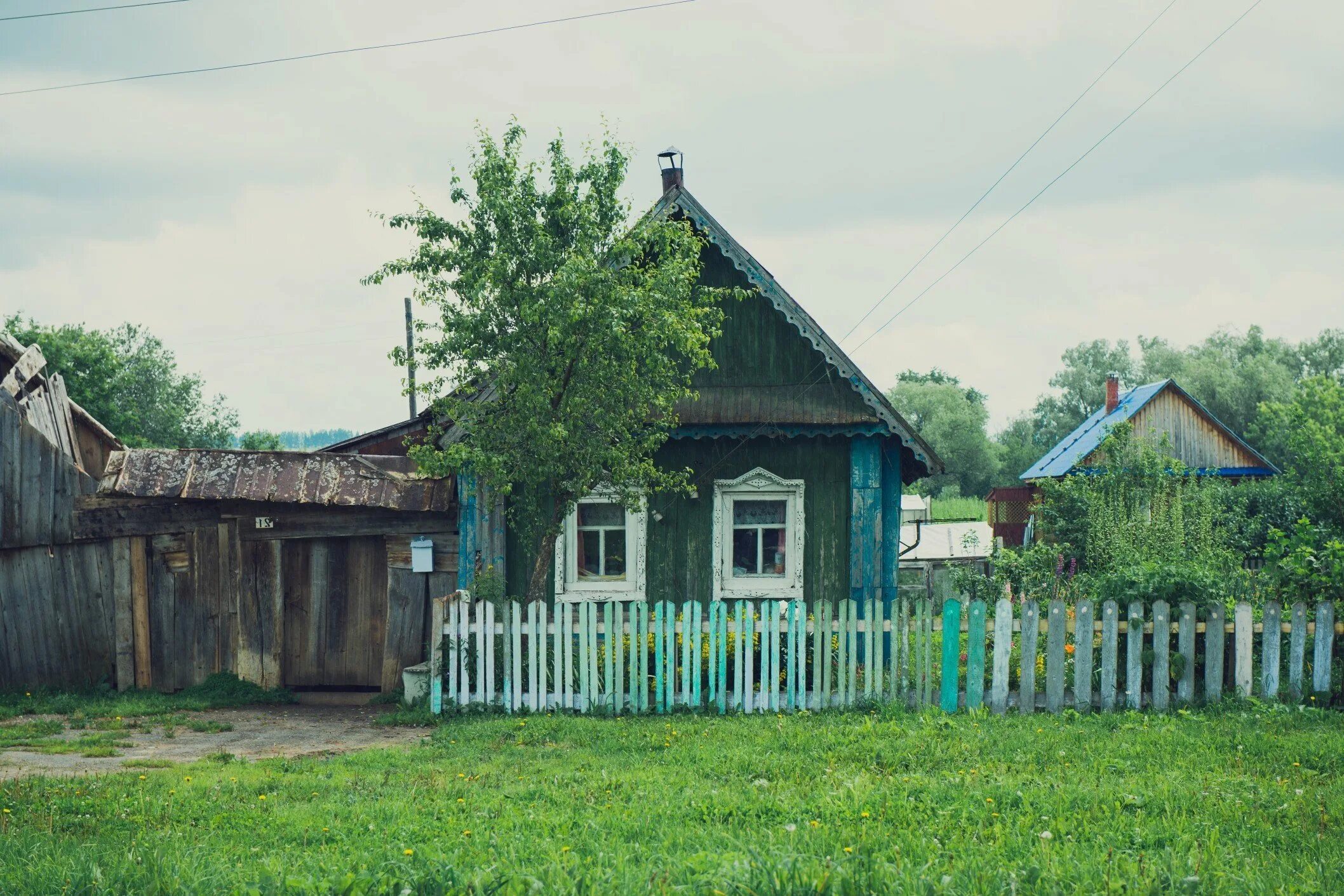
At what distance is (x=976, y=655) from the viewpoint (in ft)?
33.5

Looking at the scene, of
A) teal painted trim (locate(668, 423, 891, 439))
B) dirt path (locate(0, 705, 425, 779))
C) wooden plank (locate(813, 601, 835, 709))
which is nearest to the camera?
dirt path (locate(0, 705, 425, 779))

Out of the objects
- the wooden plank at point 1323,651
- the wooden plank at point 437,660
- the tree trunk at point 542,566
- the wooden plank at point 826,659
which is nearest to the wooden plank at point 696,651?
the wooden plank at point 826,659

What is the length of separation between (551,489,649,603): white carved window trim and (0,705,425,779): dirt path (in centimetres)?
270

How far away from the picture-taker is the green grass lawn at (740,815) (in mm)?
5078

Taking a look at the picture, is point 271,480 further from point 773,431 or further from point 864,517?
point 864,517

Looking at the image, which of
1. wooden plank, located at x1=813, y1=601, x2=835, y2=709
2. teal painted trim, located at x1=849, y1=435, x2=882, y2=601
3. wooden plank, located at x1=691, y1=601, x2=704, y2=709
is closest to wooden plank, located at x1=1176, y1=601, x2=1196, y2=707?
wooden plank, located at x1=813, y1=601, x2=835, y2=709

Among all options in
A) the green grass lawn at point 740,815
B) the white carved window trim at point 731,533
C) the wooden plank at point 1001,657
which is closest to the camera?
the green grass lawn at point 740,815

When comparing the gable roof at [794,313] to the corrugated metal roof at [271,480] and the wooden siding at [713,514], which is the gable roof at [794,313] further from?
the corrugated metal roof at [271,480]

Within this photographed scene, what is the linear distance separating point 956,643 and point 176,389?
1939 inches

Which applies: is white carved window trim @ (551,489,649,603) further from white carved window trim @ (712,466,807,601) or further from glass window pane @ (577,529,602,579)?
white carved window trim @ (712,466,807,601)

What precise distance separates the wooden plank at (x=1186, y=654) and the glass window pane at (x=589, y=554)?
674cm

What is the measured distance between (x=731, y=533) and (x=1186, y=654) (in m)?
5.45

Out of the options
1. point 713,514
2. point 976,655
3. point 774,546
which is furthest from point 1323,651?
point 713,514

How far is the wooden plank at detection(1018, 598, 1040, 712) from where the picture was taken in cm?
1020
